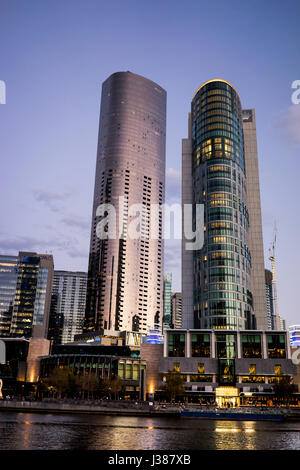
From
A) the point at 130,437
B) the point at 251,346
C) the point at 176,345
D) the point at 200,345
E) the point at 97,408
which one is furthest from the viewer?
the point at 200,345

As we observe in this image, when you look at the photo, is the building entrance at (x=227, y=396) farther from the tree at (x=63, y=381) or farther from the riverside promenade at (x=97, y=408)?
the tree at (x=63, y=381)

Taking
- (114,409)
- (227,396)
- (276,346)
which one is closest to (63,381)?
(114,409)

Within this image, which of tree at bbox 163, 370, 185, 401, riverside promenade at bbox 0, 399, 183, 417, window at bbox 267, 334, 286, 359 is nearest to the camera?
riverside promenade at bbox 0, 399, 183, 417

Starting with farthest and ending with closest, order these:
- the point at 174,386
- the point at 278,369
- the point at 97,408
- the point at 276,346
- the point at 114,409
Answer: the point at 276,346 < the point at 278,369 < the point at 174,386 < the point at 97,408 < the point at 114,409

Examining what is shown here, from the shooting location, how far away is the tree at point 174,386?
444ft

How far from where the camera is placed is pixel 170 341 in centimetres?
15625

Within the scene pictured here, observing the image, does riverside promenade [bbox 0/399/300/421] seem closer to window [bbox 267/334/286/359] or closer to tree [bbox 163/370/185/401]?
tree [bbox 163/370/185/401]

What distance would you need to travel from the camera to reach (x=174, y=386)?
136125mm

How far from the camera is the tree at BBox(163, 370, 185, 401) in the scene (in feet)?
444

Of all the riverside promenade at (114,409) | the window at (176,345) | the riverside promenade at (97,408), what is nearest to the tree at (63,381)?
the riverside promenade at (114,409)

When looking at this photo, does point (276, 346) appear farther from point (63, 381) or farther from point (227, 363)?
point (63, 381)

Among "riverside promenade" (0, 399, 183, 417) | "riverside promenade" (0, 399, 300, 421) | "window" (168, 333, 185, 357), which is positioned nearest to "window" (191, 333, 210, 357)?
"window" (168, 333, 185, 357)

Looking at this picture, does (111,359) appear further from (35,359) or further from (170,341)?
(35,359)

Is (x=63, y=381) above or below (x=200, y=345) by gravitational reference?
below
